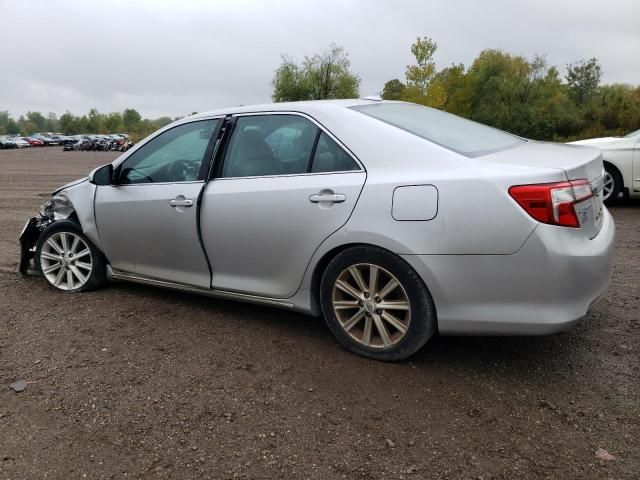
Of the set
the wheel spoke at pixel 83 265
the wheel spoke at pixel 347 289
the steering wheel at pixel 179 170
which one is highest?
the steering wheel at pixel 179 170

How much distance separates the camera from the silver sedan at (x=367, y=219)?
8.93 feet

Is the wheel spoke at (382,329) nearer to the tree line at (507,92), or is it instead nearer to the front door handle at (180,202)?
the front door handle at (180,202)

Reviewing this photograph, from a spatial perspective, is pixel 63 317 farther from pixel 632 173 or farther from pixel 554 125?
pixel 554 125

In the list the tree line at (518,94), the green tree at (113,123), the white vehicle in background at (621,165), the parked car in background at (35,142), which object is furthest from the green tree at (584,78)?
the green tree at (113,123)

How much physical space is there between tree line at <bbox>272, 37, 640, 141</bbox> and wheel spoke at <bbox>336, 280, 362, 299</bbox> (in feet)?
105

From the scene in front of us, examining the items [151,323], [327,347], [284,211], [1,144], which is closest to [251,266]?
[284,211]

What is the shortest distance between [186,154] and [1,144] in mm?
71804

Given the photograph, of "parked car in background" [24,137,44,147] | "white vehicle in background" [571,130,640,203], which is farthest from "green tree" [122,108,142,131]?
"white vehicle in background" [571,130,640,203]

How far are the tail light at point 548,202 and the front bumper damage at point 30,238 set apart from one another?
4043mm

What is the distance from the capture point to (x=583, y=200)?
280cm

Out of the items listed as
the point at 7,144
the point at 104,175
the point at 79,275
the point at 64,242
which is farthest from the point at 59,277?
the point at 7,144

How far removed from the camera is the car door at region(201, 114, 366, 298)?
3.21m

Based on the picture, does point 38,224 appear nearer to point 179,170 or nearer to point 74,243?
point 74,243

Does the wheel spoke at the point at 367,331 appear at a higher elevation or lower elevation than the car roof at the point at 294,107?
lower
